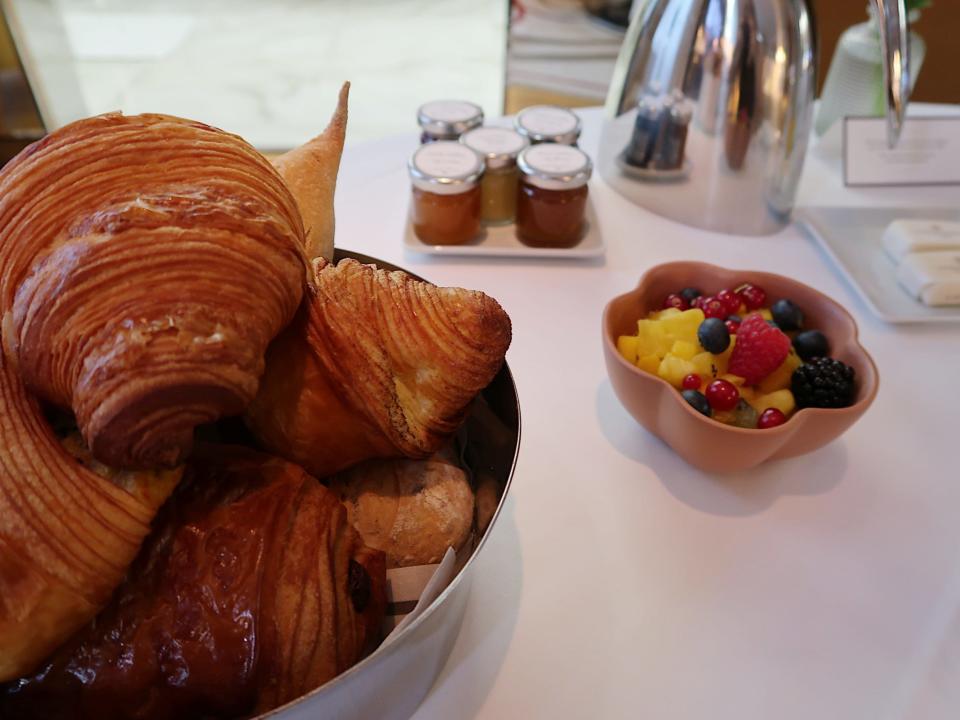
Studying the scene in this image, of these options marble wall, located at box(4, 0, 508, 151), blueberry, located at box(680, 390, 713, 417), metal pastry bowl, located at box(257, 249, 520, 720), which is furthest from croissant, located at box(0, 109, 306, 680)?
marble wall, located at box(4, 0, 508, 151)

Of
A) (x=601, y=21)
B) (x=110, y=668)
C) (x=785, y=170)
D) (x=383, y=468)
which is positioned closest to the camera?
(x=110, y=668)

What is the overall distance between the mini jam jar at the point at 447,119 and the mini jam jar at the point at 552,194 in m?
0.16

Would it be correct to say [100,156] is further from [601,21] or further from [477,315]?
[601,21]

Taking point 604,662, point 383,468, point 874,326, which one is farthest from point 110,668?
point 874,326

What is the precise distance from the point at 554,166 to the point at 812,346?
42cm

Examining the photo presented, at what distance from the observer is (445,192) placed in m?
0.95

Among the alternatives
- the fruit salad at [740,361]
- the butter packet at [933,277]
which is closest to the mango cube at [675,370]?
the fruit salad at [740,361]

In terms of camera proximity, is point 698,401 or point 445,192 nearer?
point 698,401

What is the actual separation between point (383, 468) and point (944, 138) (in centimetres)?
109

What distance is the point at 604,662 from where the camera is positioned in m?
0.54

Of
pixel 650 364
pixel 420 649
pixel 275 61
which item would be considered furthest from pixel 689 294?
pixel 275 61

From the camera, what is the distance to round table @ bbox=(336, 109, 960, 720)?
53 centimetres

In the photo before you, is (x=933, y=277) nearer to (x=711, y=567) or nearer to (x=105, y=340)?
(x=711, y=567)

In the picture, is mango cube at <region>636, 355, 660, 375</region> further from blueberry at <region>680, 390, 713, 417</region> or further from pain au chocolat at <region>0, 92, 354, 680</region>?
pain au chocolat at <region>0, 92, 354, 680</region>
